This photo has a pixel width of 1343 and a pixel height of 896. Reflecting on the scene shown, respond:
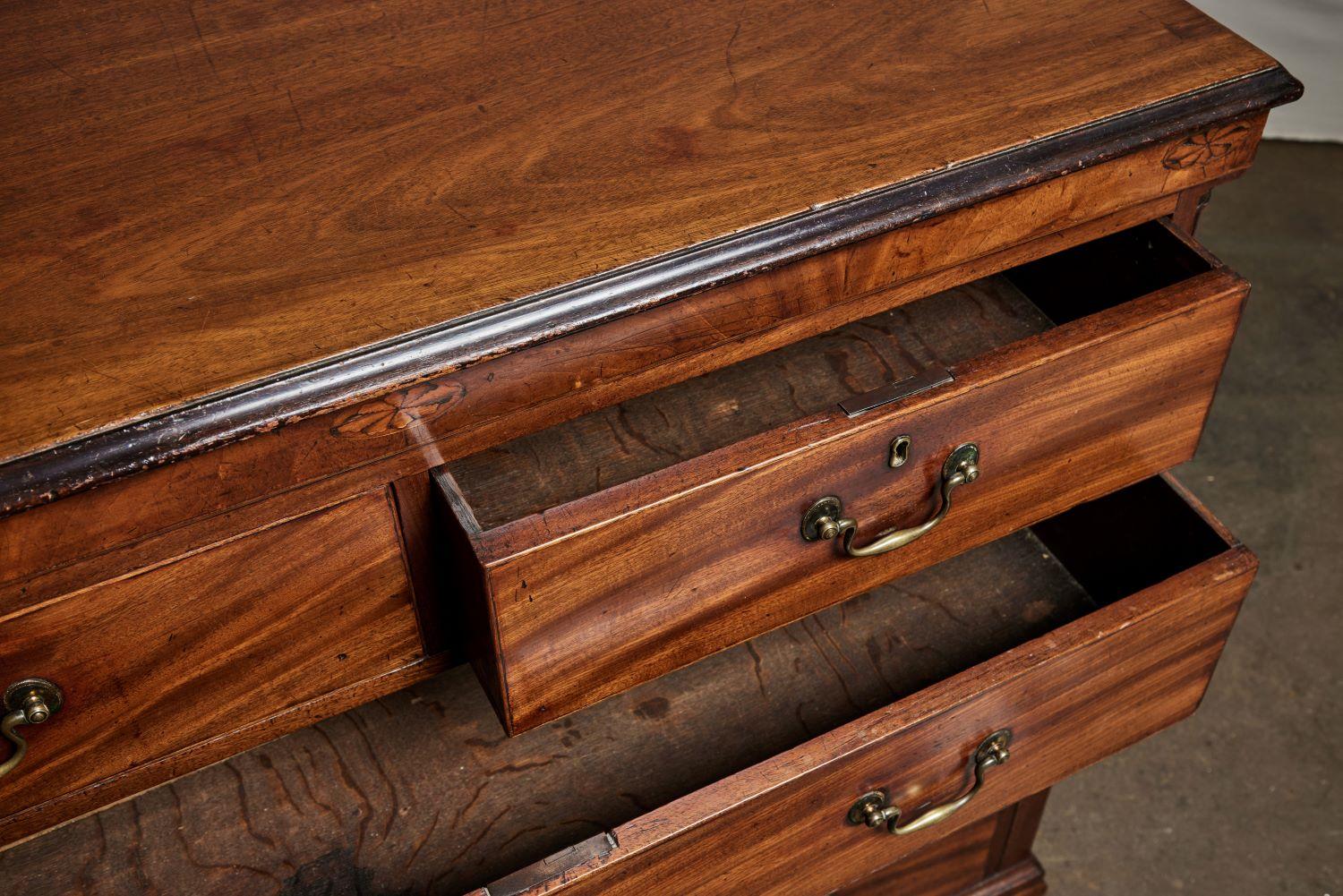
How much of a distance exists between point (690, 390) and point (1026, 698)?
0.83 feet

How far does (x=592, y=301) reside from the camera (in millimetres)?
625

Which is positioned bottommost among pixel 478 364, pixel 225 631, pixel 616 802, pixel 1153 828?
pixel 1153 828

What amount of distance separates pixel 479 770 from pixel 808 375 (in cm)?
29

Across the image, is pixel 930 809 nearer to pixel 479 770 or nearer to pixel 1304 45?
pixel 479 770

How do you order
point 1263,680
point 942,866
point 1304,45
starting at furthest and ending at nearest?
point 1304,45
point 1263,680
point 942,866

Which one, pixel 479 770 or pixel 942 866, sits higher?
pixel 479 770

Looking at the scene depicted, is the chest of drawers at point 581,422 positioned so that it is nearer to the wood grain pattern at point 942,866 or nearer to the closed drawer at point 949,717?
→ the closed drawer at point 949,717

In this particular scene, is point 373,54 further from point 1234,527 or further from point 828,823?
point 1234,527

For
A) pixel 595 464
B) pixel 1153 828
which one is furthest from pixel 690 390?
pixel 1153 828

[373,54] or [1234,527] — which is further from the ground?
[373,54]

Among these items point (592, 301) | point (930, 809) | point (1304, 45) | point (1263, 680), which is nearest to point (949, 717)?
point (930, 809)

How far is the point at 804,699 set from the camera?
0.84m

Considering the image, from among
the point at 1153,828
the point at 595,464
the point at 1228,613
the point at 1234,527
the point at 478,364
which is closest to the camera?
the point at 478,364

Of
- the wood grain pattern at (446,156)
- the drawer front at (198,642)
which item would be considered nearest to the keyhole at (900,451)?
the wood grain pattern at (446,156)
